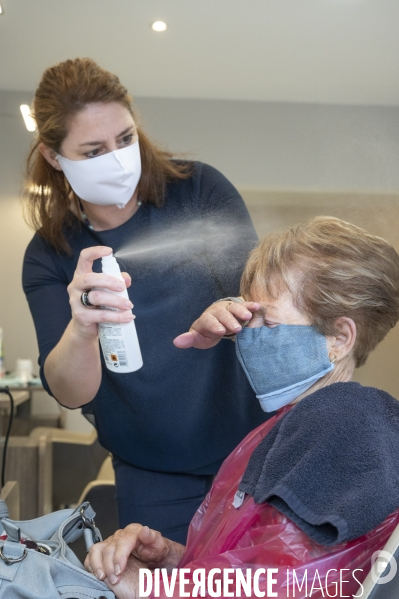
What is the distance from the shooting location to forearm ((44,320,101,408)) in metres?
1.30

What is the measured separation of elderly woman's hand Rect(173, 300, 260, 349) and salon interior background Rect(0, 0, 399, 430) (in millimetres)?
381

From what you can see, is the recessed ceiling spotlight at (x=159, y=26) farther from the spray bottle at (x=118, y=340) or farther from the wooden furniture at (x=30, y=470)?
the wooden furniture at (x=30, y=470)

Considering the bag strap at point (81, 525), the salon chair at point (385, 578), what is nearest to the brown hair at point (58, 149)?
the bag strap at point (81, 525)

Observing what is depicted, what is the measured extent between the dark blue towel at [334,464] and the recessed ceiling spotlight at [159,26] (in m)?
1.10

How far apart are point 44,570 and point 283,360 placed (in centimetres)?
54

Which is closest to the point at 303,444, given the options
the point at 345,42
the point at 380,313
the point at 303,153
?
the point at 380,313

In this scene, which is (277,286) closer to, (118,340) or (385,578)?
(118,340)

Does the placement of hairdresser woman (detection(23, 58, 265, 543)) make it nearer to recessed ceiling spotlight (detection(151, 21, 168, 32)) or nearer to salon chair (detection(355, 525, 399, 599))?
recessed ceiling spotlight (detection(151, 21, 168, 32))

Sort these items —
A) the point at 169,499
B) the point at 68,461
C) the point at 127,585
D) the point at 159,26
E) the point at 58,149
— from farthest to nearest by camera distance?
the point at 68,461 → the point at 159,26 → the point at 169,499 → the point at 58,149 → the point at 127,585

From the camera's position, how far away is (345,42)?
1.64 metres

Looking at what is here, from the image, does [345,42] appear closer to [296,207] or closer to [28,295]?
[296,207]

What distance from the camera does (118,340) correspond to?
1211 mm

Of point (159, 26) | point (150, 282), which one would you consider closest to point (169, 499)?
point (150, 282)

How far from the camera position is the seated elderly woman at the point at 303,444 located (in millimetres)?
983
